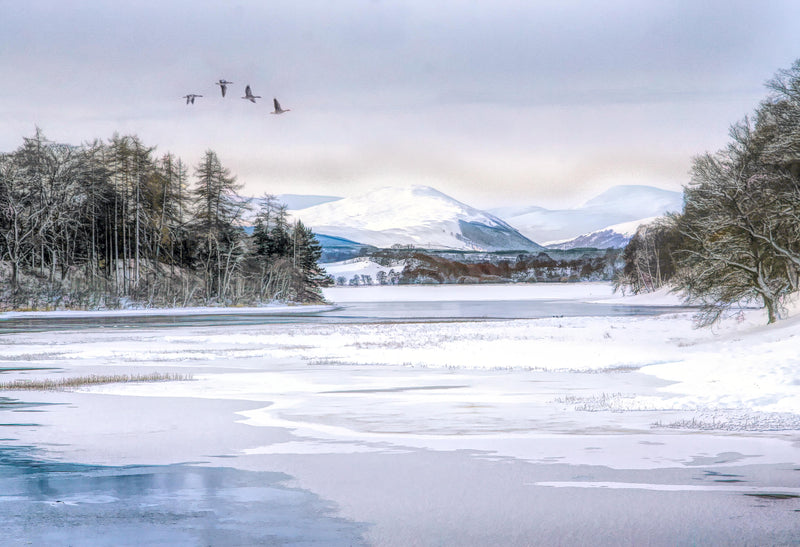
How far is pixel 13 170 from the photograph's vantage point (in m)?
98.8

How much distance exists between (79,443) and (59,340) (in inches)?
1179

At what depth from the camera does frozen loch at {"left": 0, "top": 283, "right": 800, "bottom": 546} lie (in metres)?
8.37

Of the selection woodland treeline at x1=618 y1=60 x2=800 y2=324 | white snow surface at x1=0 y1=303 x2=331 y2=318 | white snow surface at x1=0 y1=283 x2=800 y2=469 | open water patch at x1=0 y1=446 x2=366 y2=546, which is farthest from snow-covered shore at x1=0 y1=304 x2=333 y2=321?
open water patch at x1=0 y1=446 x2=366 y2=546

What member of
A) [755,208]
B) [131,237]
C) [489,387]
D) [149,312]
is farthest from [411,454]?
[131,237]

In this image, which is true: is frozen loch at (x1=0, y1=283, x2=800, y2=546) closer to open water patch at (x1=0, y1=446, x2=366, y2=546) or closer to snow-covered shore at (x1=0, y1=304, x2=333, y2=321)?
open water patch at (x1=0, y1=446, x2=366, y2=546)

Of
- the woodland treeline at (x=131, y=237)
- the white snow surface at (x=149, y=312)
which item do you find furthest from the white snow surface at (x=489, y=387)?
the woodland treeline at (x=131, y=237)

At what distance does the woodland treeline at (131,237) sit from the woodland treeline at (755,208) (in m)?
61.8

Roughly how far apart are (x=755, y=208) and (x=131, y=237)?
3222 inches

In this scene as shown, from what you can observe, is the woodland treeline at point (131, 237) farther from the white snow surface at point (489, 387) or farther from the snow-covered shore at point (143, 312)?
the white snow surface at point (489, 387)

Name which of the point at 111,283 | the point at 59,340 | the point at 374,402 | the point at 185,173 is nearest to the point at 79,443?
the point at 374,402

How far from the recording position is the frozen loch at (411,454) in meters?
8.37

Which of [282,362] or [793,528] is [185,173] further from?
[793,528]

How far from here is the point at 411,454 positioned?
482 inches

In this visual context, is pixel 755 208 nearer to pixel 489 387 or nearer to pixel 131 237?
pixel 489 387
